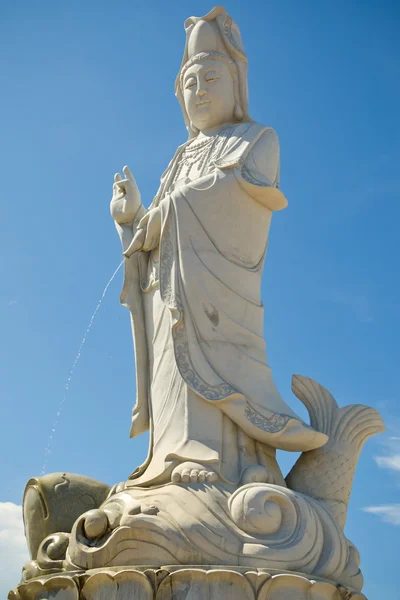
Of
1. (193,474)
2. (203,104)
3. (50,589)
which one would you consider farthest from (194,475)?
(203,104)

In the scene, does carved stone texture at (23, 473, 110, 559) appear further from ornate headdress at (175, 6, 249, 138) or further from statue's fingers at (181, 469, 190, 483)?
ornate headdress at (175, 6, 249, 138)

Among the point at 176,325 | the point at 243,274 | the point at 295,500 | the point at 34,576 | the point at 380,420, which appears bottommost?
the point at 34,576

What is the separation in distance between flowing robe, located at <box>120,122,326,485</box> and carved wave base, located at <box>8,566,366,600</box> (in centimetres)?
92

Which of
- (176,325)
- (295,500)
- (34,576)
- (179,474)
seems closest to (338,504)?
(295,500)

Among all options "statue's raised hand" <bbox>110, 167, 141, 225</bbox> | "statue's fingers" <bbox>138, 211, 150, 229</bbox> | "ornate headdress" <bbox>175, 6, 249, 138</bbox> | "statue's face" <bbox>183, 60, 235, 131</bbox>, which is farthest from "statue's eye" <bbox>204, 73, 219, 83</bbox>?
"statue's fingers" <bbox>138, 211, 150, 229</bbox>

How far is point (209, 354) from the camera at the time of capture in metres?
6.94

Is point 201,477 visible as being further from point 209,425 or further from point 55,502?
point 55,502

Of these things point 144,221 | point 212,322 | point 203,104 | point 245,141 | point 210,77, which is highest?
point 210,77

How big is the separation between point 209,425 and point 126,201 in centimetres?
241

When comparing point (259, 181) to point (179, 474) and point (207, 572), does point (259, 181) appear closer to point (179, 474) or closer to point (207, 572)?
point (179, 474)

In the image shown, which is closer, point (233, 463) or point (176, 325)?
point (233, 463)

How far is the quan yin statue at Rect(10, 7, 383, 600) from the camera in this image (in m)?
5.84

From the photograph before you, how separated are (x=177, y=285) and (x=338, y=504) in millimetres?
2120

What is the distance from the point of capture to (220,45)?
8258 millimetres
